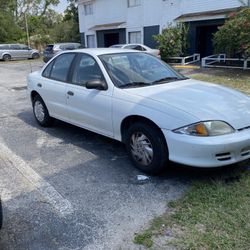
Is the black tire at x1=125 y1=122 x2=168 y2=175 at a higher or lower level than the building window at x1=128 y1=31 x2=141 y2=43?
lower

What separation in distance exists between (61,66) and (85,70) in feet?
2.61

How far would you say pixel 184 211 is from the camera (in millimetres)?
3283

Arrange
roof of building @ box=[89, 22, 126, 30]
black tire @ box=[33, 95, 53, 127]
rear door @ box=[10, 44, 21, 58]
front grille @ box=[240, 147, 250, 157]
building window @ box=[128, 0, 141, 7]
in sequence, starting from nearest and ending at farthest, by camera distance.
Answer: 1. front grille @ box=[240, 147, 250, 157]
2. black tire @ box=[33, 95, 53, 127]
3. building window @ box=[128, 0, 141, 7]
4. roof of building @ box=[89, 22, 126, 30]
5. rear door @ box=[10, 44, 21, 58]

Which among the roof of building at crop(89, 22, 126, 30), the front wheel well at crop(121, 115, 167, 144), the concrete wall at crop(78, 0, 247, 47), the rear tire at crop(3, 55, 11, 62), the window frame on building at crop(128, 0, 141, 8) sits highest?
the window frame on building at crop(128, 0, 141, 8)

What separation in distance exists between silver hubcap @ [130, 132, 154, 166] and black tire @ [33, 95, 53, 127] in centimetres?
265

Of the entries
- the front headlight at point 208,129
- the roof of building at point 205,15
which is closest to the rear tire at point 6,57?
the roof of building at point 205,15

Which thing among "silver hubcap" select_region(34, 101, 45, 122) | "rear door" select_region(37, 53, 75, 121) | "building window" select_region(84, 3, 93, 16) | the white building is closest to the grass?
"rear door" select_region(37, 53, 75, 121)

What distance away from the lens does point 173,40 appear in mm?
19156

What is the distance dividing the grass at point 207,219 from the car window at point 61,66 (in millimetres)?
3027

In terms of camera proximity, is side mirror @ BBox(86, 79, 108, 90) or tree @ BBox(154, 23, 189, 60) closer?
side mirror @ BBox(86, 79, 108, 90)

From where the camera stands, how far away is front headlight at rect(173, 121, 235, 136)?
3625 mm

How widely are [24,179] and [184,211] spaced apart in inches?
85.3

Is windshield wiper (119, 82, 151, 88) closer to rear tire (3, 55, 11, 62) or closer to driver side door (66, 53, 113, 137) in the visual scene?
driver side door (66, 53, 113, 137)

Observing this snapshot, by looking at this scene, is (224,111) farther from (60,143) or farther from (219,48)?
(219,48)
